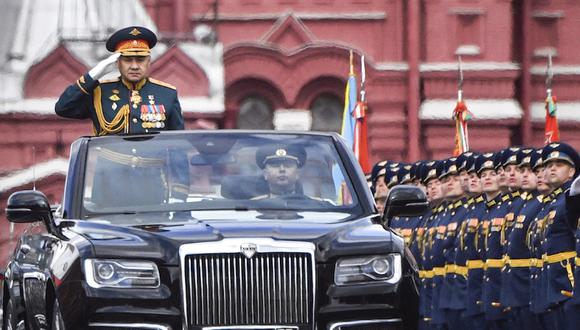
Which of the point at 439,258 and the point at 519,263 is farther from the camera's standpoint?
the point at 439,258

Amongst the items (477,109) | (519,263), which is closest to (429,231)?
(519,263)

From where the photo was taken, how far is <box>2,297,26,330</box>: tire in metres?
10.9

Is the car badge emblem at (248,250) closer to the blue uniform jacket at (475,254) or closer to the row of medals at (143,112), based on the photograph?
the row of medals at (143,112)

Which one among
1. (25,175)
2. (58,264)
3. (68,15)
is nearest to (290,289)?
(58,264)

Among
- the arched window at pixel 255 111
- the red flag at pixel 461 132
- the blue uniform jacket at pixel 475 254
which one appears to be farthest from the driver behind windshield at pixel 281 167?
the arched window at pixel 255 111

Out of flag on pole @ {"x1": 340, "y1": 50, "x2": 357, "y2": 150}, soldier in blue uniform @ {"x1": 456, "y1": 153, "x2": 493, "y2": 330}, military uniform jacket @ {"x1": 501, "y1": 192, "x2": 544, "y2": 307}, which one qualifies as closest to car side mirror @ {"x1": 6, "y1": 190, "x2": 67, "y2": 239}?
military uniform jacket @ {"x1": 501, "y1": 192, "x2": 544, "y2": 307}

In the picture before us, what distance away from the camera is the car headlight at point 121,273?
345 inches

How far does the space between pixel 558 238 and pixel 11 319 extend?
4031 millimetres

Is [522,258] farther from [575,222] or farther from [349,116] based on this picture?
[349,116]

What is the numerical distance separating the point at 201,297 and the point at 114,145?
1.73 metres

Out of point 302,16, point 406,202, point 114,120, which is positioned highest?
point 302,16

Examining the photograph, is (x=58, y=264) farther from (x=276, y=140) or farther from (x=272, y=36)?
(x=272, y=36)

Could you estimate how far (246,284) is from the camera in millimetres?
8711

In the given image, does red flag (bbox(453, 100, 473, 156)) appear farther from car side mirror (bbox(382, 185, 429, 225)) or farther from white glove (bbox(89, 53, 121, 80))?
car side mirror (bbox(382, 185, 429, 225))
